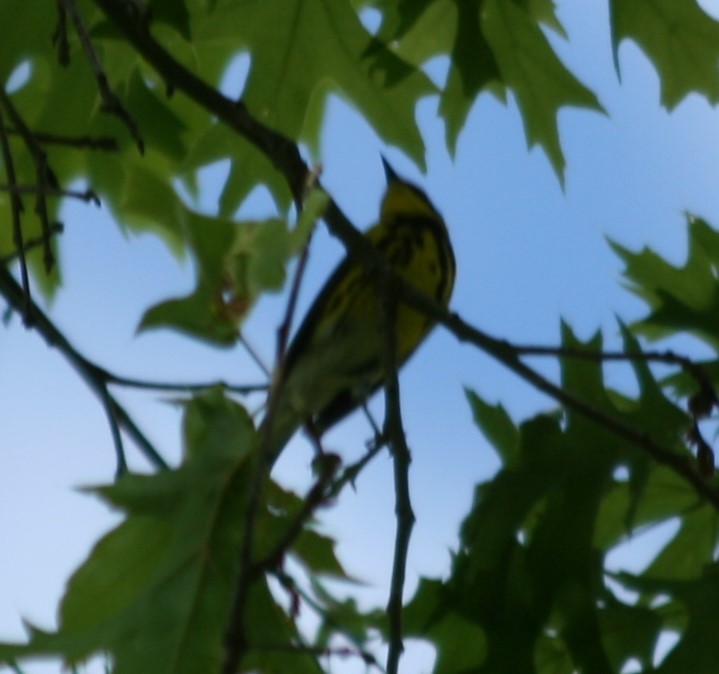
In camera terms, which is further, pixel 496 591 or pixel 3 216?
pixel 3 216

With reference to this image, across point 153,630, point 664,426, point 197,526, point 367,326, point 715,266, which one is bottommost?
point 153,630

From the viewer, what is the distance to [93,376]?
115 inches

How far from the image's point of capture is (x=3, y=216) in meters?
3.75

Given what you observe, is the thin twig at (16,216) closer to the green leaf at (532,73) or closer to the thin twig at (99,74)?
the thin twig at (99,74)

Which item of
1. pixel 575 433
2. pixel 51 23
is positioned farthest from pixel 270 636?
pixel 51 23

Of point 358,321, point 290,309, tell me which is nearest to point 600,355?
point 290,309

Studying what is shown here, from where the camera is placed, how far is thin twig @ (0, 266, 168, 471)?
114 inches

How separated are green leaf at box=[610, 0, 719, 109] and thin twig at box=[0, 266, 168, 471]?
134 centimetres

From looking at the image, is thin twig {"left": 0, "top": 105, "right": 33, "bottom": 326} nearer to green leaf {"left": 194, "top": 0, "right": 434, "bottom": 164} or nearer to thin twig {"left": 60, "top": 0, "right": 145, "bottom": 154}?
thin twig {"left": 60, "top": 0, "right": 145, "bottom": 154}

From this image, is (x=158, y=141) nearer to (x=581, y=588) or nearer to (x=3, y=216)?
(x=3, y=216)

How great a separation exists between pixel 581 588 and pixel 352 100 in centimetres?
130

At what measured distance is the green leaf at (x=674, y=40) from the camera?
130 inches

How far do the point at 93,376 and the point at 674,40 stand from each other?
1.57 metres

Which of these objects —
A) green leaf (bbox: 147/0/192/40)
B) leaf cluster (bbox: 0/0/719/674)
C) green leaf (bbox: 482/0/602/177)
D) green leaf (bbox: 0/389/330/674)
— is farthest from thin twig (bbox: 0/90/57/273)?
Result: green leaf (bbox: 482/0/602/177)
